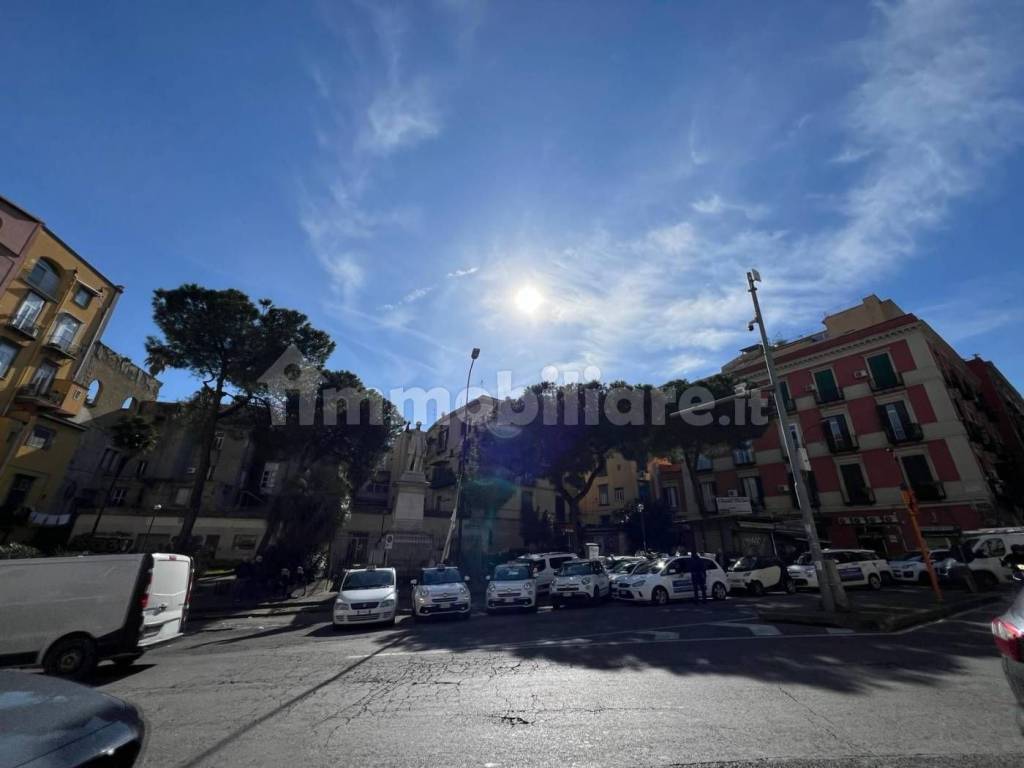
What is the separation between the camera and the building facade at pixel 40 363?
21250 mm

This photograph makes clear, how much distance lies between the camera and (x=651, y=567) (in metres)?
15.0

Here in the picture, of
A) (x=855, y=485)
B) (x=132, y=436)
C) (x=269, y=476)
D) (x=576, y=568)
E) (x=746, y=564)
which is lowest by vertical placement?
(x=576, y=568)

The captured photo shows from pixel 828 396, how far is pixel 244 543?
1483 inches

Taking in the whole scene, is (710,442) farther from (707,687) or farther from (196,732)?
(196,732)

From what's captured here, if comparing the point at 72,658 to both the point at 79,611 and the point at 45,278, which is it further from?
the point at 45,278

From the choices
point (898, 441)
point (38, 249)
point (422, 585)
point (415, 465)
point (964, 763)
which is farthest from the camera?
point (415, 465)

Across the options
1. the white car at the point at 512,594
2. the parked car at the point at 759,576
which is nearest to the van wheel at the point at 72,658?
the white car at the point at 512,594

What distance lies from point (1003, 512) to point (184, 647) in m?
37.4

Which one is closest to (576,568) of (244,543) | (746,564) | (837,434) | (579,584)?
(579,584)

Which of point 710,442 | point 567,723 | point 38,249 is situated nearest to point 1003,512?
point 710,442

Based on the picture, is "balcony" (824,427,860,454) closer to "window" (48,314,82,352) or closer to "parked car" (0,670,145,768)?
"parked car" (0,670,145,768)

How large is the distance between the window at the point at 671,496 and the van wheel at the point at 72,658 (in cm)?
3608

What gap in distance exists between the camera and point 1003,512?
23859mm

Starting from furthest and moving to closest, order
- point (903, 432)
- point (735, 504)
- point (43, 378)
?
point (903, 432), point (735, 504), point (43, 378)
